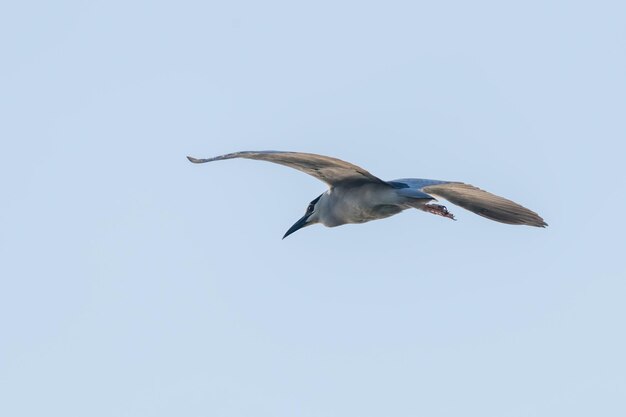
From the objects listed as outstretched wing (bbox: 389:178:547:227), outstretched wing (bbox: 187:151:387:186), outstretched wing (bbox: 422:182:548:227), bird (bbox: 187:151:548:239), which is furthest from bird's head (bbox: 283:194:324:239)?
outstretched wing (bbox: 422:182:548:227)

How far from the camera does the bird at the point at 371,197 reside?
22359mm

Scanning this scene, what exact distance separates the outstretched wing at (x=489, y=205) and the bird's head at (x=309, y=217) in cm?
210

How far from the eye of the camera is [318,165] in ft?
74.2

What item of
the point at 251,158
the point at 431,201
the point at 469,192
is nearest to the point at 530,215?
the point at 469,192

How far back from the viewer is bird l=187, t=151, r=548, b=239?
73.4ft

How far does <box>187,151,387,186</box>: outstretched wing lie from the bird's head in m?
1.12

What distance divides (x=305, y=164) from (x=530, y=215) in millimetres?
4917

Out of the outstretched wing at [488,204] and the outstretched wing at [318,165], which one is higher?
the outstretched wing at [488,204]

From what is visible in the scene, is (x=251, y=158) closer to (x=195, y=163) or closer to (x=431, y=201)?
(x=195, y=163)

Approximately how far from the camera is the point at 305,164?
22.4m

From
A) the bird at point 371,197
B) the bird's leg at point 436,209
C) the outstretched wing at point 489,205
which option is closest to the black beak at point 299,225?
the bird at point 371,197

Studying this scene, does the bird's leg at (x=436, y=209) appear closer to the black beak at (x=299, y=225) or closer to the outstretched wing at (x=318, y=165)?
the outstretched wing at (x=318, y=165)

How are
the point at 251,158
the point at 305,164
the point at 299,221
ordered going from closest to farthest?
1. the point at 251,158
2. the point at 305,164
3. the point at 299,221

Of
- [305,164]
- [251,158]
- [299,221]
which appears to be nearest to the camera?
[251,158]
